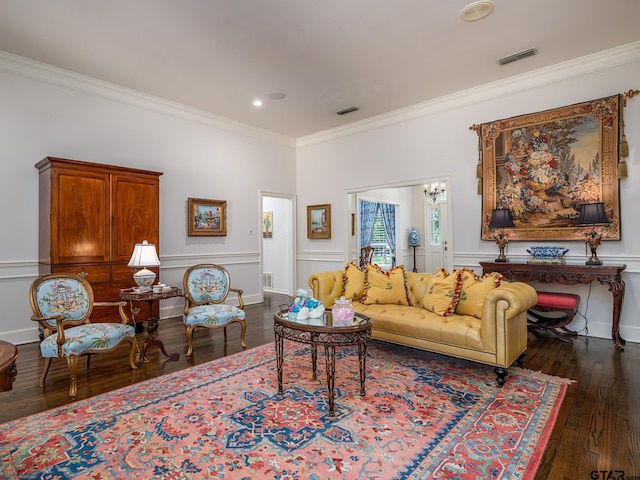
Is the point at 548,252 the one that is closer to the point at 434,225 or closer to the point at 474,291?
the point at 474,291

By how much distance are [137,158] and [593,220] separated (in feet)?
19.6

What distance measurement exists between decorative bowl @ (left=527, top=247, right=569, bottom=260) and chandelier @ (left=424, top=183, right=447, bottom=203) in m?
4.39

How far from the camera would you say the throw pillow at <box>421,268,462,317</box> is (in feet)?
11.1

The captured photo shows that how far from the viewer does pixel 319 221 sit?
7.08 m

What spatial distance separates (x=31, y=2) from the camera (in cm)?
307

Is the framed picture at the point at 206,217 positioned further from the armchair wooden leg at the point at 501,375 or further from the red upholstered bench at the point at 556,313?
the red upholstered bench at the point at 556,313

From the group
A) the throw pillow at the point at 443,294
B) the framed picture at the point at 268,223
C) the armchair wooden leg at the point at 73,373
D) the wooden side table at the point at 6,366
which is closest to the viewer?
the wooden side table at the point at 6,366

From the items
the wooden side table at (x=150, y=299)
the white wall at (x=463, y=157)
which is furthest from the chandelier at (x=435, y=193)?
the wooden side table at (x=150, y=299)

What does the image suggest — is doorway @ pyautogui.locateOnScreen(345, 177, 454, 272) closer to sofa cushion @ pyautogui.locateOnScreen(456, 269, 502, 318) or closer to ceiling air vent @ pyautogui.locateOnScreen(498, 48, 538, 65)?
ceiling air vent @ pyautogui.locateOnScreen(498, 48, 538, 65)

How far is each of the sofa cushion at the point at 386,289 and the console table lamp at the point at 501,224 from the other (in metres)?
1.62

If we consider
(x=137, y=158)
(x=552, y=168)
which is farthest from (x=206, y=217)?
(x=552, y=168)

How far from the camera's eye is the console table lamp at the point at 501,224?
4.66 m

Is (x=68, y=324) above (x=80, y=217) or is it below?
below

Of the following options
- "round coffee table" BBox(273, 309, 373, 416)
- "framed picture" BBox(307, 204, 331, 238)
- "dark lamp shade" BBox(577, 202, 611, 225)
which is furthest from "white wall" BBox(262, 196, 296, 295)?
"dark lamp shade" BBox(577, 202, 611, 225)
